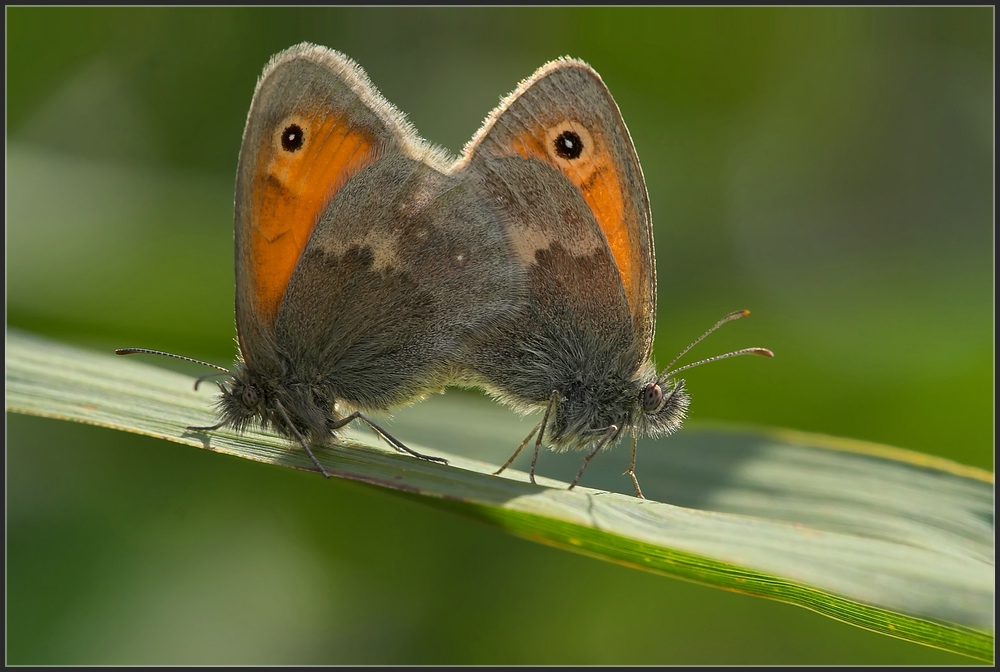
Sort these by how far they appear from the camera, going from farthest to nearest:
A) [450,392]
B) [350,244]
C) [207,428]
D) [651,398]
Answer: [450,392], [651,398], [350,244], [207,428]

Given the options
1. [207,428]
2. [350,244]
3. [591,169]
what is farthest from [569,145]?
[207,428]

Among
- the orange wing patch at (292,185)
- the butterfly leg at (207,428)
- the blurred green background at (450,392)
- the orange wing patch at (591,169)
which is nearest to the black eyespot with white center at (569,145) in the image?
the orange wing patch at (591,169)

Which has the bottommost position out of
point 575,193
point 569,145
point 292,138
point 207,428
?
point 207,428

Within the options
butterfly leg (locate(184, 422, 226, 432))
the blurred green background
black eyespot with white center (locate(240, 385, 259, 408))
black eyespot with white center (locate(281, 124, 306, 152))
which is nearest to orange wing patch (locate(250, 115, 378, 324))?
black eyespot with white center (locate(281, 124, 306, 152))

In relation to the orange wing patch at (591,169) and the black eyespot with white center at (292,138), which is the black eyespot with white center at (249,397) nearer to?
the black eyespot with white center at (292,138)

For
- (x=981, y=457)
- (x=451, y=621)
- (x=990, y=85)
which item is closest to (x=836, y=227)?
(x=990, y=85)

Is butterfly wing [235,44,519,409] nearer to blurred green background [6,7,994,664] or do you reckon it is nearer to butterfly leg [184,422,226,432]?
butterfly leg [184,422,226,432]

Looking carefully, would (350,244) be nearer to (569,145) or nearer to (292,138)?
(292,138)
